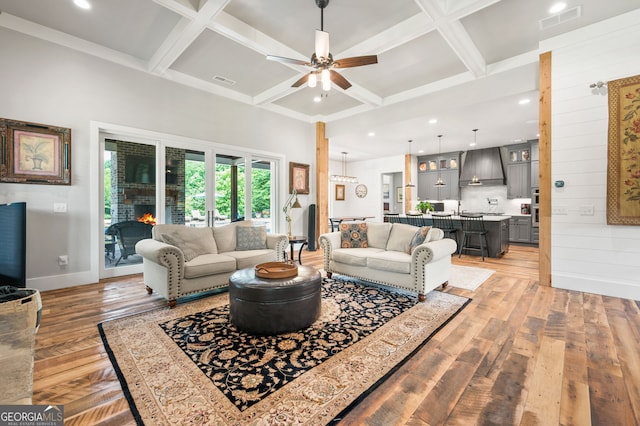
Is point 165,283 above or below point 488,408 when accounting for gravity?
above

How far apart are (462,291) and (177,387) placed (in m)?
3.32

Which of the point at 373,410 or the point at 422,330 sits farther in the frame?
the point at 422,330

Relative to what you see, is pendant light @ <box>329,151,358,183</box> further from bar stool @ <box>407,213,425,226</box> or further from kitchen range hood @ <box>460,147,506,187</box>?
kitchen range hood @ <box>460,147,506,187</box>

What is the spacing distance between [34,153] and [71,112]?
70cm

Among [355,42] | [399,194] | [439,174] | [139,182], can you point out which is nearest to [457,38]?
[355,42]

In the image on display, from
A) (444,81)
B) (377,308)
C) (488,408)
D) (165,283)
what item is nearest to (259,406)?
(488,408)

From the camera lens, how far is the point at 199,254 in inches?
144

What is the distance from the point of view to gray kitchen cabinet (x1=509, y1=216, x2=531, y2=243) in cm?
756

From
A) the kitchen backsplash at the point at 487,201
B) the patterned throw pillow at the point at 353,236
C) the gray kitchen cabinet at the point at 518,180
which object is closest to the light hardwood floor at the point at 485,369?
the patterned throw pillow at the point at 353,236

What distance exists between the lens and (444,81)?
478 cm

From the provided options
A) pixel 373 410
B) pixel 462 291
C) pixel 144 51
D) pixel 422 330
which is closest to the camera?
pixel 373 410

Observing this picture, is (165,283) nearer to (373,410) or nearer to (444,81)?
(373,410)

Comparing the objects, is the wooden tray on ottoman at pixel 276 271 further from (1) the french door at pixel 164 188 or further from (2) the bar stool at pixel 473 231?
(2) the bar stool at pixel 473 231

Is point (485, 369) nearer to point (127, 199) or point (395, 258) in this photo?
point (395, 258)
